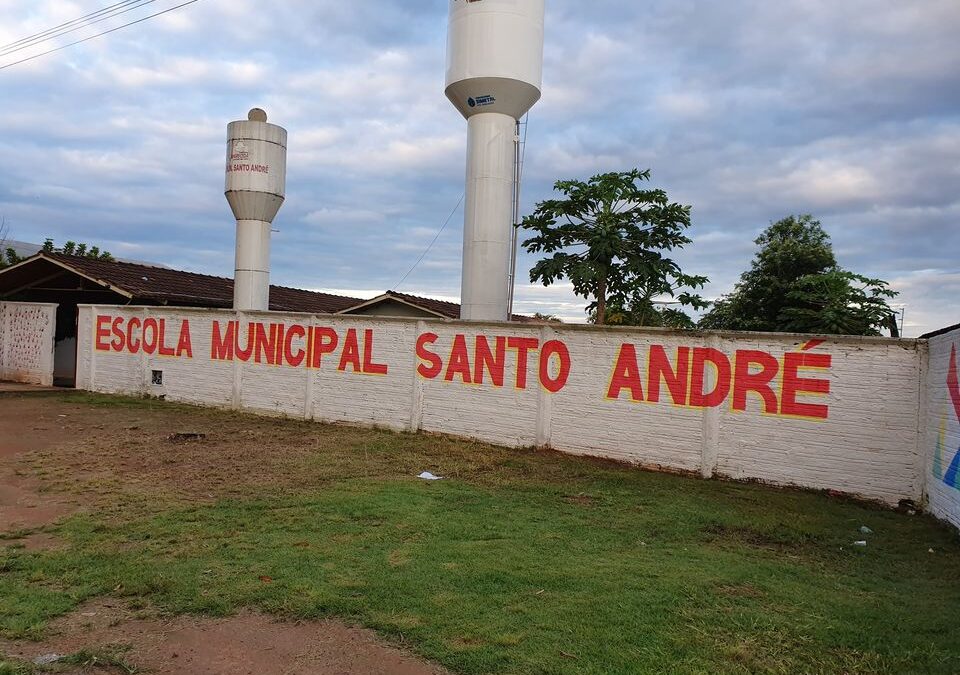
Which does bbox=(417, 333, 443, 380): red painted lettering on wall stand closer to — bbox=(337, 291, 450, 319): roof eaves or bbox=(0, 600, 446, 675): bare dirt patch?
bbox=(337, 291, 450, 319): roof eaves

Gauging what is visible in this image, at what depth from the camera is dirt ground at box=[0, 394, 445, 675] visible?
12.8ft

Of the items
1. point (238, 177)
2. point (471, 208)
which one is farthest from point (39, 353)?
point (471, 208)

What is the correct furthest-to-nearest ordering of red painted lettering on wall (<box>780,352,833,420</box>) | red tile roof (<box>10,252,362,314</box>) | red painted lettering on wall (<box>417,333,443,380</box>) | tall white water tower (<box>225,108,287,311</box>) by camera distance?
red tile roof (<box>10,252,362,314</box>), tall white water tower (<box>225,108,287,311</box>), red painted lettering on wall (<box>417,333,443,380</box>), red painted lettering on wall (<box>780,352,833,420</box>)

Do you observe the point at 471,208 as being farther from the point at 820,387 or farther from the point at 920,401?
the point at 920,401

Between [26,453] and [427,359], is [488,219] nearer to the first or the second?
[427,359]

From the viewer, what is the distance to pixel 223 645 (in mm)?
4062

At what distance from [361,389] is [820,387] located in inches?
323

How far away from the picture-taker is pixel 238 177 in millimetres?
17656

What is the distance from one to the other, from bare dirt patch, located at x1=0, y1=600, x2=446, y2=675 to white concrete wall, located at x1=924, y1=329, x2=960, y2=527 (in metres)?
6.28

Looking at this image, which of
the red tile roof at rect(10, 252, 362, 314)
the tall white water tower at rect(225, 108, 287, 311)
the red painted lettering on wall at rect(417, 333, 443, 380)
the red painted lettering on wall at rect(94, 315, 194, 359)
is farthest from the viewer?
the red tile roof at rect(10, 252, 362, 314)

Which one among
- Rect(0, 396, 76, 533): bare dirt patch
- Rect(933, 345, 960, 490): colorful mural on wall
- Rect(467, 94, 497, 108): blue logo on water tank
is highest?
Rect(467, 94, 497, 108): blue logo on water tank

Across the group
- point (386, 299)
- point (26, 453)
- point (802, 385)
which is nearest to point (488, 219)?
point (802, 385)

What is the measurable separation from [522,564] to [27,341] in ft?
64.9

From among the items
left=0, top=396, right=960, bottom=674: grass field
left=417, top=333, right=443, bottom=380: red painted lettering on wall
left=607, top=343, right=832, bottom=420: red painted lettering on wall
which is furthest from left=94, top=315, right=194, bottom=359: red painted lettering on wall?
left=607, top=343, right=832, bottom=420: red painted lettering on wall
